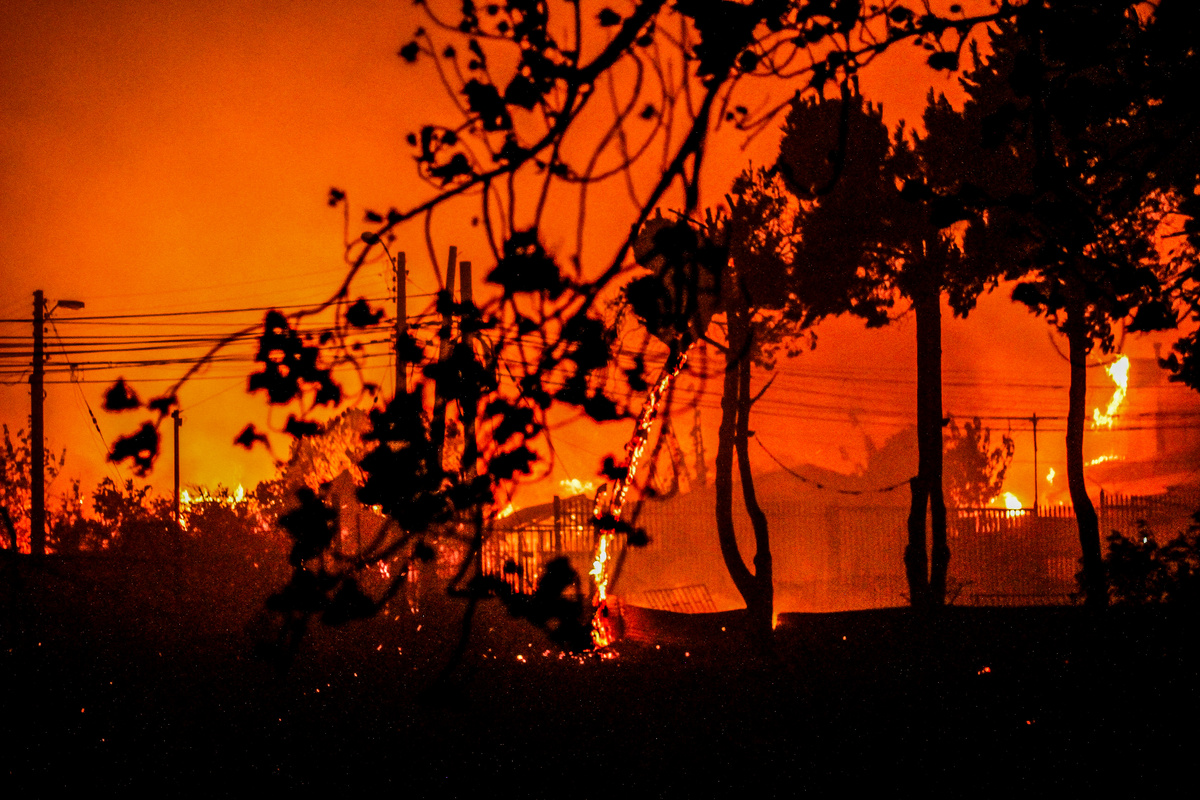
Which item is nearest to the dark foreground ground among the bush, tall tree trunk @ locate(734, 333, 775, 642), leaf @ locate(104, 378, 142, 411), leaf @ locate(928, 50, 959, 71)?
the bush

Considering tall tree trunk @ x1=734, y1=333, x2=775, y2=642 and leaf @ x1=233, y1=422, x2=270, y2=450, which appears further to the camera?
tall tree trunk @ x1=734, y1=333, x2=775, y2=642

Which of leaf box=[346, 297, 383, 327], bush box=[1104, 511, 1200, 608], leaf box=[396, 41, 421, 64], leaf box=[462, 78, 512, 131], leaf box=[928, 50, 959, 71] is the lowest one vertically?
bush box=[1104, 511, 1200, 608]

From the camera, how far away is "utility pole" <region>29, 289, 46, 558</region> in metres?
18.3

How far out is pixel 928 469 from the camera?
61.7ft

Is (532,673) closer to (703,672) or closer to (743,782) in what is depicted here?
(703,672)

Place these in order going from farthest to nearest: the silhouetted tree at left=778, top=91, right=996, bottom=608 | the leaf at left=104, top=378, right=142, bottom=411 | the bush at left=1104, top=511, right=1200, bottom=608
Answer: the silhouetted tree at left=778, top=91, right=996, bottom=608
the bush at left=1104, top=511, right=1200, bottom=608
the leaf at left=104, top=378, right=142, bottom=411

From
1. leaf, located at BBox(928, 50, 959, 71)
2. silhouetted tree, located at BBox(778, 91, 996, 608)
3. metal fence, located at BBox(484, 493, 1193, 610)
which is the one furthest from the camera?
metal fence, located at BBox(484, 493, 1193, 610)

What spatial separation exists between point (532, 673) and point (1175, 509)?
98.4ft

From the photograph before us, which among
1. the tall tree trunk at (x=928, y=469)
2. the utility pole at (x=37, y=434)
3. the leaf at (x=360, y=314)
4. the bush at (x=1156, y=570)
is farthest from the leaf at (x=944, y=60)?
the utility pole at (x=37, y=434)

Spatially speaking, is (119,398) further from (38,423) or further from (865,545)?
(865,545)

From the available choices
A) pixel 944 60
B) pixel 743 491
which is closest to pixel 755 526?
pixel 743 491

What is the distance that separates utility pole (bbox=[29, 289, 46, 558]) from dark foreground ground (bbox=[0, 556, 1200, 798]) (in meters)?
2.38

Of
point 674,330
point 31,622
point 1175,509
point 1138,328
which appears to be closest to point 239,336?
point 674,330

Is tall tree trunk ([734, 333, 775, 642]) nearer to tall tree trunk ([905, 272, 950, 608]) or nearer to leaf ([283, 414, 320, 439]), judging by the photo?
tall tree trunk ([905, 272, 950, 608])
